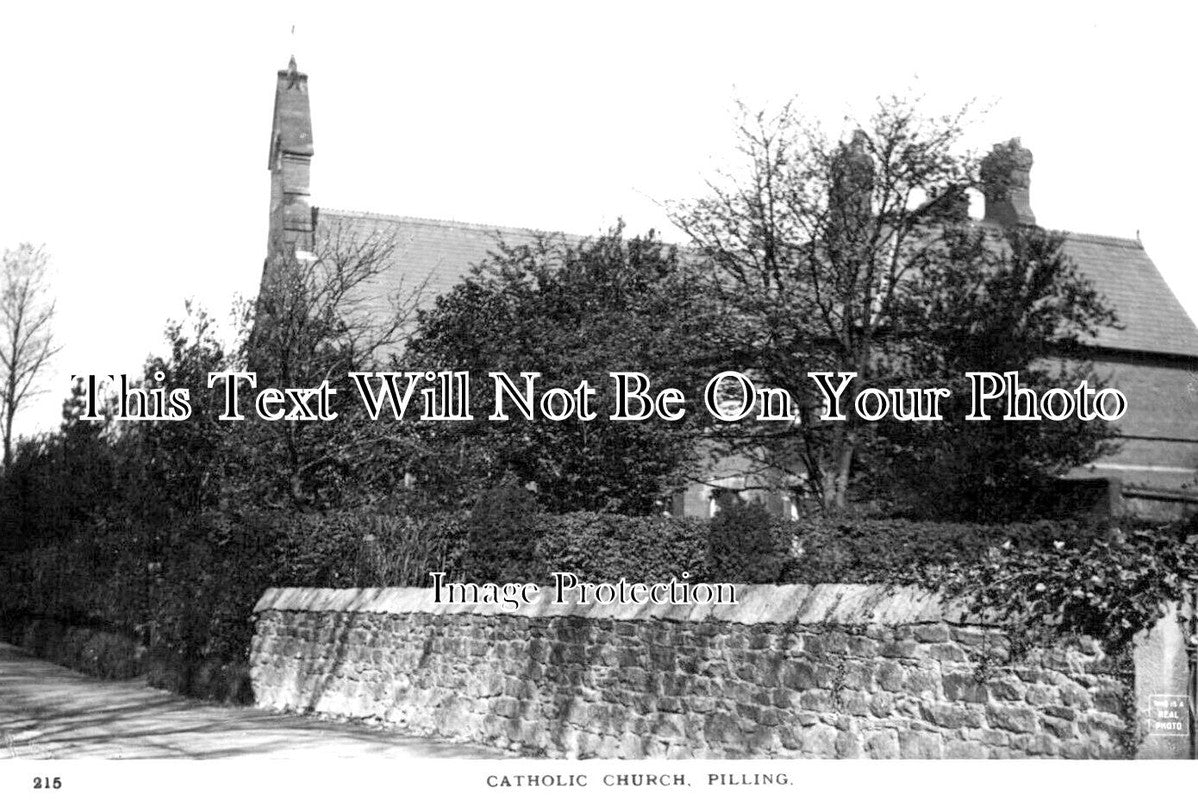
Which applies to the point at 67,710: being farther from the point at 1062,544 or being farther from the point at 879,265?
the point at 1062,544

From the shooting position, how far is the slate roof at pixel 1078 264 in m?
10.7

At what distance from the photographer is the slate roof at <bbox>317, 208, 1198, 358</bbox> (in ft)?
35.0

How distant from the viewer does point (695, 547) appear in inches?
440

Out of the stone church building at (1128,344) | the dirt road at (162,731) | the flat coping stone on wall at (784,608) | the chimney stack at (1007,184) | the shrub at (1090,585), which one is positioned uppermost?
the chimney stack at (1007,184)

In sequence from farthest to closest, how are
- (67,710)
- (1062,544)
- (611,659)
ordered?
(67,710), (611,659), (1062,544)

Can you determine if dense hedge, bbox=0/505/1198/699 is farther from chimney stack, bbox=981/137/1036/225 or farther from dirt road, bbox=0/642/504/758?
chimney stack, bbox=981/137/1036/225

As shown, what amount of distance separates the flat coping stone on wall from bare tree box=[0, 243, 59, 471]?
125 inches

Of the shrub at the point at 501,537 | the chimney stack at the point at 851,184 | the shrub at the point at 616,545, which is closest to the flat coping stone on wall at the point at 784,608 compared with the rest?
the shrub at the point at 501,537

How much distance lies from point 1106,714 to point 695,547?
5.75 meters

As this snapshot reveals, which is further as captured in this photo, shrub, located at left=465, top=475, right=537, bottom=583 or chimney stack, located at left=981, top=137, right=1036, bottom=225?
shrub, located at left=465, top=475, right=537, bottom=583

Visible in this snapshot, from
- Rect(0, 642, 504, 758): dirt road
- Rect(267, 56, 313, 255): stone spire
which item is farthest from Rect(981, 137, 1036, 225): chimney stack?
Rect(0, 642, 504, 758): dirt road

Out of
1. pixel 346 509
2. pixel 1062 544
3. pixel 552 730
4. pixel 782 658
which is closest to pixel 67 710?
pixel 346 509

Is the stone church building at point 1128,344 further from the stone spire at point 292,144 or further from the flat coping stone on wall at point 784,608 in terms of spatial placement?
the flat coping stone on wall at point 784,608

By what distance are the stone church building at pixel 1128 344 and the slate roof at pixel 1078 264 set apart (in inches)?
0.7
